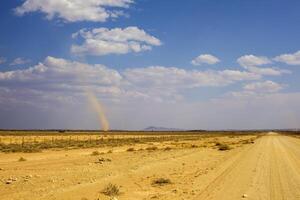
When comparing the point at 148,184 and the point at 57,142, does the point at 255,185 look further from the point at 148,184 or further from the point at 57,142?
the point at 57,142

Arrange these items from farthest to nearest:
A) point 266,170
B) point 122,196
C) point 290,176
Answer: point 266,170 → point 290,176 → point 122,196

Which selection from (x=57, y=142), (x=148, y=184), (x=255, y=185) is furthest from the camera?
(x=57, y=142)

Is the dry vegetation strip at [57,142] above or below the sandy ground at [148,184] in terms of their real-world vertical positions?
above

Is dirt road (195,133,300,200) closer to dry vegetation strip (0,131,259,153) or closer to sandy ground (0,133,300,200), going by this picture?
sandy ground (0,133,300,200)

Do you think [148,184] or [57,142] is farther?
[57,142]

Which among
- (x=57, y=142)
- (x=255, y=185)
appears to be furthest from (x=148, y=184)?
(x=57, y=142)

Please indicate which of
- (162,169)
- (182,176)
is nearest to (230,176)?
(182,176)

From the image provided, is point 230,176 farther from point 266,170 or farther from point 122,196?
point 122,196

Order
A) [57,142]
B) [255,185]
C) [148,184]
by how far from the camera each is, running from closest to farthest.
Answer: [255,185]
[148,184]
[57,142]

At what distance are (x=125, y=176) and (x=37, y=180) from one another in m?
4.22

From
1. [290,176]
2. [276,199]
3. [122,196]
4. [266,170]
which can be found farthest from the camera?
[266,170]

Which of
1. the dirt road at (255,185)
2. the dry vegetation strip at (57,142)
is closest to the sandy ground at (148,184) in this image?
the dirt road at (255,185)

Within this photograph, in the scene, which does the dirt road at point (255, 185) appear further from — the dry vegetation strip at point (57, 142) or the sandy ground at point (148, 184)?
the dry vegetation strip at point (57, 142)

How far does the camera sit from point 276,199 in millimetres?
12992
